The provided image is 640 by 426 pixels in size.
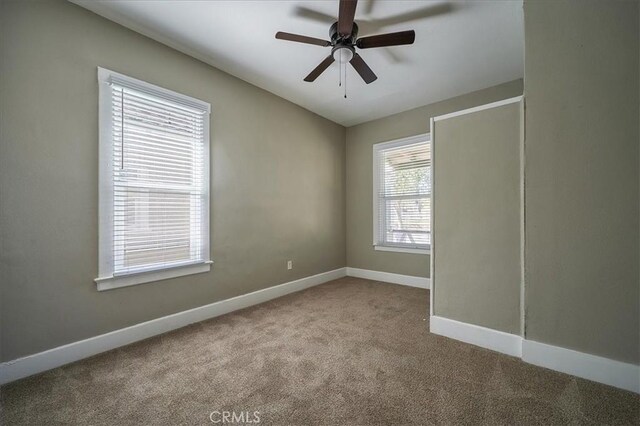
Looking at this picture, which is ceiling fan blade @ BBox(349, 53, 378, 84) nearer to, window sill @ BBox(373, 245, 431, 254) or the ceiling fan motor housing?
the ceiling fan motor housing

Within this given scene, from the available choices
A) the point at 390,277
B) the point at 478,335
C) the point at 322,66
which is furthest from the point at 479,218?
the point at 390,277

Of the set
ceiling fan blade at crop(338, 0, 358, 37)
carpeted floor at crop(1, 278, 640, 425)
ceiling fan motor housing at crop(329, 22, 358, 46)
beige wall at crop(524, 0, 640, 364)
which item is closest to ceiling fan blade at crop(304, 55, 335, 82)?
ceiling fan motor housing at crop(329, 22, 358, 46)

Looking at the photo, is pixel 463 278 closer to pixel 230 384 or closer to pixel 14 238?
pixel 230 384

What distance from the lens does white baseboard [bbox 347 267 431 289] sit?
3818 mm

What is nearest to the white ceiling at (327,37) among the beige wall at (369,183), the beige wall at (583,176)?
the beige wall at (369,183)

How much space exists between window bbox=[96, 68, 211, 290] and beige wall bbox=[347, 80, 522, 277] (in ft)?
8.50

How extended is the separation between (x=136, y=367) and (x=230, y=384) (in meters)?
0.75

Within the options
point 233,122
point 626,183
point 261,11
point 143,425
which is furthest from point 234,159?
point 626,183

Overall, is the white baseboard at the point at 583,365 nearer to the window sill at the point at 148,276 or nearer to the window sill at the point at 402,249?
the window sill at the point at 402,249

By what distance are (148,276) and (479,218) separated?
2893 mm

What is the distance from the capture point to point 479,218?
2.15 m

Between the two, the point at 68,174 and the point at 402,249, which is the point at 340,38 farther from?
the point at 402,249

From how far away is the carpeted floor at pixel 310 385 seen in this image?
140 cm

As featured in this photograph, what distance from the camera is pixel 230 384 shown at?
5.43 feet
